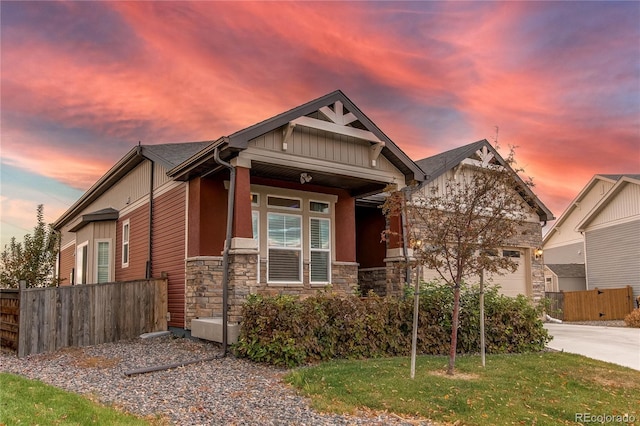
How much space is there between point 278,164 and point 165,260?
14.0 feet

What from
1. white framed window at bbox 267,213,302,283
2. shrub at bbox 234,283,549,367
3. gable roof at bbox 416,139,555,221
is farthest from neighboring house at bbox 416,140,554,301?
shrub at bbox 234,283,549,367

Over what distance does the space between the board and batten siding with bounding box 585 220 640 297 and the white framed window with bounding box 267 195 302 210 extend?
15987 mm

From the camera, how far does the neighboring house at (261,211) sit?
9.73 m

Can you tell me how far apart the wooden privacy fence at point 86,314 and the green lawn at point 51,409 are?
12.2ft

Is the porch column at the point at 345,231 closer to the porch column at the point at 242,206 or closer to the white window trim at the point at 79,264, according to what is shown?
the porch column at the point at 242,206

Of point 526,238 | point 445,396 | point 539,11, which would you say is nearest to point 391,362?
point 445,396

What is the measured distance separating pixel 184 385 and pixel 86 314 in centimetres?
490

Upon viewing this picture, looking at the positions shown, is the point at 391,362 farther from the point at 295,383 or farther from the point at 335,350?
the point at 295,383

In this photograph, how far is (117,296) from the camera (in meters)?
11.1

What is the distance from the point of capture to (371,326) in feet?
29.1

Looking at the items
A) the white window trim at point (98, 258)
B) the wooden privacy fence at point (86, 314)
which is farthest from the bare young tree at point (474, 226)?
the white window trim at point (98, 258)

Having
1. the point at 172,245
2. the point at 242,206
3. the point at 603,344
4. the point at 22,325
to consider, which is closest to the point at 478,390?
the point at 242,206

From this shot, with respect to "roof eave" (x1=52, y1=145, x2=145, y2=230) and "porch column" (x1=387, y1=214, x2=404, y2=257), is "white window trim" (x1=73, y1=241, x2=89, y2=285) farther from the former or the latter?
"porch column" (x1=387, y1=214, x2=404, y2=257)

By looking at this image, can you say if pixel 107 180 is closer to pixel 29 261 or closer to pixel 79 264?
pixel 79 264
